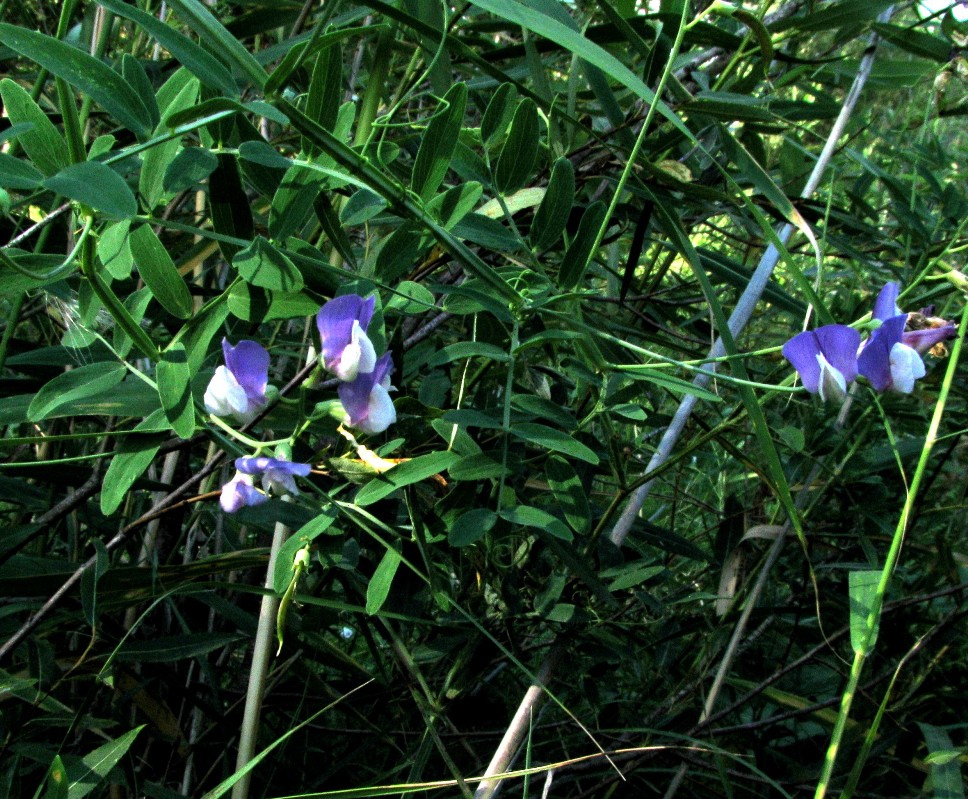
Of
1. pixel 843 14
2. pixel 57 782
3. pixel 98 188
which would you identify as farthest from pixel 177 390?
pixel 843 14

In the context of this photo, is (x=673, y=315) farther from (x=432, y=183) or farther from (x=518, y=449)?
(x=432, y=183)

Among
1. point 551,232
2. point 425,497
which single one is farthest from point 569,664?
point 551,232

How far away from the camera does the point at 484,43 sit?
96 cm

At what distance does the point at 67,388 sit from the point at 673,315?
736 mm

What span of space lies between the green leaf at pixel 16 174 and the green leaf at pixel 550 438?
1.15 feet

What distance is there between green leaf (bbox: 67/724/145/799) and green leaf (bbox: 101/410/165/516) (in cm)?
16

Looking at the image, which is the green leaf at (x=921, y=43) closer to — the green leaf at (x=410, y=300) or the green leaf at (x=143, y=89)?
the green leaf at (x=410, y=300)

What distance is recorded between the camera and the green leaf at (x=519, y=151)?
68 centimetres

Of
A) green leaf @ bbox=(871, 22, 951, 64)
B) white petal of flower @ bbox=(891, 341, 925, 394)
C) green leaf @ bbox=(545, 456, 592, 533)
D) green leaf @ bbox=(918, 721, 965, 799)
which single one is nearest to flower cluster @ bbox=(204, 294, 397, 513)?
green leaf @ bbox=(545, 456, 592, 533)

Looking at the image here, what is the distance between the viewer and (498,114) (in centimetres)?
72

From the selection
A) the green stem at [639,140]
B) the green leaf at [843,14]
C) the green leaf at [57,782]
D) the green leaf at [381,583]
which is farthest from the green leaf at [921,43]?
the green leaf at [57,782]

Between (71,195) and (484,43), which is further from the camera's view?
(484,43)

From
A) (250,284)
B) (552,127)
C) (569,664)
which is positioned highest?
(552,127)

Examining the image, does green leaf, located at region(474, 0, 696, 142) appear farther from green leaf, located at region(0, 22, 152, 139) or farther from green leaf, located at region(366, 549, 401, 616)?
green leaf, located at region(366, 549, 401, 616)
